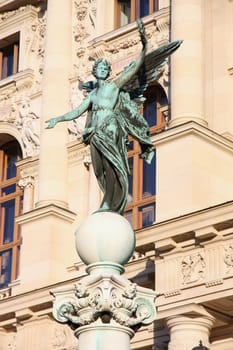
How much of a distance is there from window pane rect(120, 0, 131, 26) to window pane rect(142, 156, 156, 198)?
11.4 ft

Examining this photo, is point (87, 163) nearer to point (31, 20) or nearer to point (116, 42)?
point (116, 42)

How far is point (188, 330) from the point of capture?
17500 mm

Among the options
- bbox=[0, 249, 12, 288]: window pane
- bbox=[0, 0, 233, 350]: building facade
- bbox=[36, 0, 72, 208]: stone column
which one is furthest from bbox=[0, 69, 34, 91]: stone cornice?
bbox=[0, 249, 12, 288]: window pane

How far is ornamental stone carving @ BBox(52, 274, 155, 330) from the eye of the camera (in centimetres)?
807

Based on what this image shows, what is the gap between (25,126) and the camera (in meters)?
24.3

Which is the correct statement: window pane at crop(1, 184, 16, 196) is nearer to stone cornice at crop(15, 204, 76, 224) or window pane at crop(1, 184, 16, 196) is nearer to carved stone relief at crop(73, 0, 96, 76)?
stone cornice at crop(15, 204, 76, 224)

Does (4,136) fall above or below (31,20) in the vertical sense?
below

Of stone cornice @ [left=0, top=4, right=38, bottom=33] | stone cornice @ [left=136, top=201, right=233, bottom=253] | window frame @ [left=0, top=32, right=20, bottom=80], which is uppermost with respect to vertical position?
stone cornice @ [left=0, top=4, right=38, bottom=33]

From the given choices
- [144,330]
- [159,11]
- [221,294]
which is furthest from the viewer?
[159,11]

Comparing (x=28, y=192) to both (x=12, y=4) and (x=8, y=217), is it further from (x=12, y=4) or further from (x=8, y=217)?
(x=12, y=4)

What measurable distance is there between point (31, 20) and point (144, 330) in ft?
29.8

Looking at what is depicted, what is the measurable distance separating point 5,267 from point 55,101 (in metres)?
3.71

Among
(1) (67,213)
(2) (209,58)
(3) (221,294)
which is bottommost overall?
(3) (221,294)

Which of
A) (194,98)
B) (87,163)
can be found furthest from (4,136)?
(194,98)
